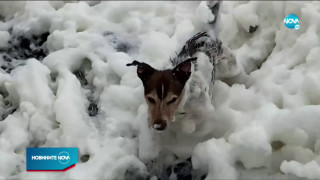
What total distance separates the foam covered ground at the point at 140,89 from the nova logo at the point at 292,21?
0.15ft

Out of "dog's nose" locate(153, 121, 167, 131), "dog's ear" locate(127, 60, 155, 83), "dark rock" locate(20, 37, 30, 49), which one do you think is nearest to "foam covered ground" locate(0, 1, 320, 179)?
"dark rock" locate(20, 37, 30, 49)

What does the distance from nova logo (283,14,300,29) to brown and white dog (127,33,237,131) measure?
64 centimetres

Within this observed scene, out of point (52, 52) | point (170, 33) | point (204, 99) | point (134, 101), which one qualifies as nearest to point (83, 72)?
point (52, 52)

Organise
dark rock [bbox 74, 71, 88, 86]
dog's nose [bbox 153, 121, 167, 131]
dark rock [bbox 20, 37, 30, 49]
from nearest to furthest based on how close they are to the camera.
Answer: dog's nose [bbox 153, 121, 167, 131]
dark rock [bbox 74, 71, 88, 86]
dark rock [bbox 20, 37, 30, 49]

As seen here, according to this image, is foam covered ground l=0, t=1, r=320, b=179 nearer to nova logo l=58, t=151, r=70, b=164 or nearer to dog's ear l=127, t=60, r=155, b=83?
nova logo l=58, t=151, r=70, b=164

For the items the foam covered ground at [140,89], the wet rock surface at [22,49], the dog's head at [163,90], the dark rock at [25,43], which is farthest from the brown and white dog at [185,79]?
the dark rock at [25,43]

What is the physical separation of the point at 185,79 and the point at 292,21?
4.67 feet

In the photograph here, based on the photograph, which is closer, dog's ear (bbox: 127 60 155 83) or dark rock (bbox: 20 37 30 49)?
dog's ear (bbox: 127 60 155 83)

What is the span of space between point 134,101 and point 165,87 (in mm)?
661

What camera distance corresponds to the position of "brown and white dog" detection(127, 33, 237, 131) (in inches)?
104

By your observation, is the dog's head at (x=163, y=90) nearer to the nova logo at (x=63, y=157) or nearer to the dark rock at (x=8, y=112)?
the nova logo at (x=63, y=157)

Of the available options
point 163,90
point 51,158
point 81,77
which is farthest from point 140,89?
point 51,158

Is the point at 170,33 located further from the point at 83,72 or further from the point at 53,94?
the point at 53,94

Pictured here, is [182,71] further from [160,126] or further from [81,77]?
[81,77]
